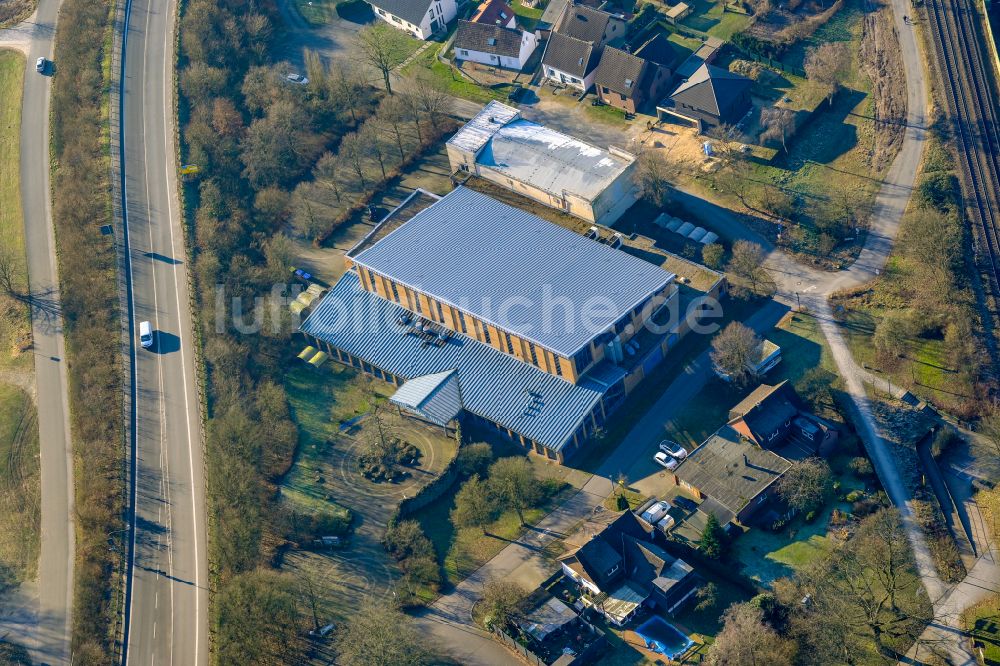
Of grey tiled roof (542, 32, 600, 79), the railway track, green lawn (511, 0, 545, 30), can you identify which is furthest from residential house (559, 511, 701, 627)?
green lawn (511, 0, 545, 30)

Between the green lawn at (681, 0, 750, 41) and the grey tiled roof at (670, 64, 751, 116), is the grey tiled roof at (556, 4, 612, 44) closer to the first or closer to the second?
the green lawn at (681, 0, 750, 41)

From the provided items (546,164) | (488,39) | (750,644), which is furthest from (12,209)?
(750,644)

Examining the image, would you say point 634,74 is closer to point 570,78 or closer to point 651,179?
point 570,78

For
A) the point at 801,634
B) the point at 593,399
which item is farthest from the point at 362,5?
the point at 801,634

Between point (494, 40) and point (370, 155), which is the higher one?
point (494, 40)

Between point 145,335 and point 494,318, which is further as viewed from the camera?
point 145,335

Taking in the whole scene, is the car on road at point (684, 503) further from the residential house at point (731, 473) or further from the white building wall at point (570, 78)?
the white building wall at point (570, 78)

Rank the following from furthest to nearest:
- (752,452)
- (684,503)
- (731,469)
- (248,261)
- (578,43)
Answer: (578,43), (248,261), (752,452), (684,503), (731,469)
